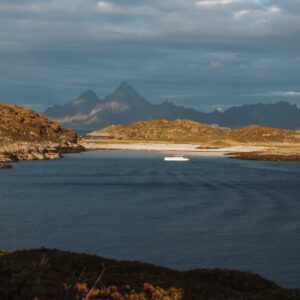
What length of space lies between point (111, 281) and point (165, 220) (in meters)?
31.9

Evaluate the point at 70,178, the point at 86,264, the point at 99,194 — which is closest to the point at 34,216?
the point at 99,194

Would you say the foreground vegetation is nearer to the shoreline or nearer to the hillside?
the shoreline

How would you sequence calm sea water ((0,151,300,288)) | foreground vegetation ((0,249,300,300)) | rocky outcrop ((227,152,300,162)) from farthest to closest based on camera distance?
rocky outcrop ((227,152,300,162)) → calm sea water ((0,151,300,288)) → foreground vegetation ((0,249,300,300))

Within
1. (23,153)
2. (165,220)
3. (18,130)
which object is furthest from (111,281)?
(18,130)

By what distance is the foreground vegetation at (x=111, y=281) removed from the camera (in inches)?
632

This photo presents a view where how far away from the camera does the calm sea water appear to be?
36.3 metres

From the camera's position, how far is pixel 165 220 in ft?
167

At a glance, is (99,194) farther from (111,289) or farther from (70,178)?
(111,289)

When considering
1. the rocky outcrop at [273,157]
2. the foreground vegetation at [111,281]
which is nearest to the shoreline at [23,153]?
the rocky outcrop at [273,157]

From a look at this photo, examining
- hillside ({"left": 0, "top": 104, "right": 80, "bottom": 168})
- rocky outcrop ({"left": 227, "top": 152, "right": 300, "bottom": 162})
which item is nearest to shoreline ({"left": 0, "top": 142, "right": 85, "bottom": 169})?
hillside ({"left": 0, "top": 104, "right": 80, "bottom": 168})

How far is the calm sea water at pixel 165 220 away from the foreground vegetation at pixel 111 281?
31.5ft

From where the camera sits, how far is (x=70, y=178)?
97938 mm

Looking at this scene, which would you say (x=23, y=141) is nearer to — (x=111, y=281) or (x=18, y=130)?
(x=18, y=130)

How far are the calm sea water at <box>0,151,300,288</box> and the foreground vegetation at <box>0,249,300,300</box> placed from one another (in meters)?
9.60
